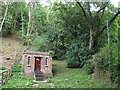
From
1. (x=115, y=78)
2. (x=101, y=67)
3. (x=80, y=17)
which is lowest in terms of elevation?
(x=115, y=78)

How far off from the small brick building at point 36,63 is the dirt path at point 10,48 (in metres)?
2.96

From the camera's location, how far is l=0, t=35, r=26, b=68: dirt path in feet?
39.9

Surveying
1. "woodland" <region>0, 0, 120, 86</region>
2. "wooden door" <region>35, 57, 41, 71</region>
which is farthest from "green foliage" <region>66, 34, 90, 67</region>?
"wooden door" <region>35, 57, 41, 71</region>

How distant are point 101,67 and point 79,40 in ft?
14.7

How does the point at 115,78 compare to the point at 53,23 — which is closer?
the point at 115,78

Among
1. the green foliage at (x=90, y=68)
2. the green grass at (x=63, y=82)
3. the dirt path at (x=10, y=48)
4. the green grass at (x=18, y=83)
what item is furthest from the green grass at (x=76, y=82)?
the dirt path at (x=10, y=48)

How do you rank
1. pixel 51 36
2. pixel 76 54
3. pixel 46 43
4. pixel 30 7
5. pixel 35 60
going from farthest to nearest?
pixel 30 7, pixel 51 36, pixel 46 43, pixel 76 54, pixel 35 60

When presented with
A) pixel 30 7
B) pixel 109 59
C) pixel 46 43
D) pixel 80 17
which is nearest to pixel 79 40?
pixel 80 17

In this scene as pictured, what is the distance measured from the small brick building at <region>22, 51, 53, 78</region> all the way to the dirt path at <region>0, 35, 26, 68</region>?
296 cm

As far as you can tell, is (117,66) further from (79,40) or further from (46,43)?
(46,43)

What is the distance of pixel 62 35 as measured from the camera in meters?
14.5

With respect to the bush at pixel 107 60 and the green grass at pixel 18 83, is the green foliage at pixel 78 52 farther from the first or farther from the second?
the green grass at pixel 18 83

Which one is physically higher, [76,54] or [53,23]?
[53,23]

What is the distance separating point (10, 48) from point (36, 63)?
5.68 metres
